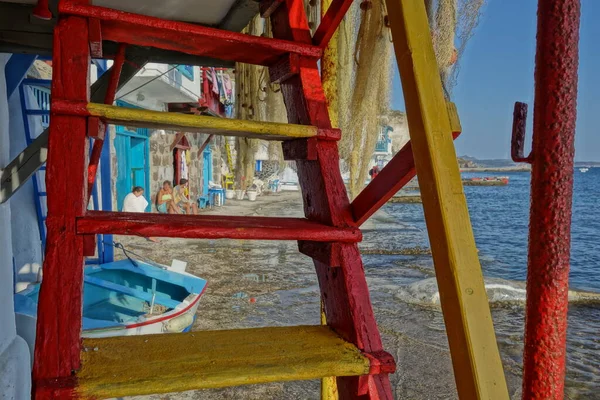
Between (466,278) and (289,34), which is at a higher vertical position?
(289,34)

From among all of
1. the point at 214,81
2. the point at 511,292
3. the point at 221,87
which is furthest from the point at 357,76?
the point at 221,87

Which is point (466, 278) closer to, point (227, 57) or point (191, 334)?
point (191, 334)

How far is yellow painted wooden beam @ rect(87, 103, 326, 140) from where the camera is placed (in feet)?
5.31

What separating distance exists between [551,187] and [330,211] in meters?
0.77

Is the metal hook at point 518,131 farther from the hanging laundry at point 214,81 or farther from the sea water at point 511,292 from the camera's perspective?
the hanging laundry at point 214,81

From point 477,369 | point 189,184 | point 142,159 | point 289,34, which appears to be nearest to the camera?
point 477,369

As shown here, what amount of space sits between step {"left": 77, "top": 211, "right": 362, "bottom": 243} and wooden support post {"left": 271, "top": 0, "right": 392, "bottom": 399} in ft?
0.25

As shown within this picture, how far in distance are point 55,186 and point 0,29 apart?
195 cm

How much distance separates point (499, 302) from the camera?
11305mm

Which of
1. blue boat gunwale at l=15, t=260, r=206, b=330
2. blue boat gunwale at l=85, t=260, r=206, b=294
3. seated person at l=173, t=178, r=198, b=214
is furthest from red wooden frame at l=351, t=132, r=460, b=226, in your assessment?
seated person at l=173, t=178, r=198, b=214

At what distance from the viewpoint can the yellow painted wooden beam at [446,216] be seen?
1133 mm

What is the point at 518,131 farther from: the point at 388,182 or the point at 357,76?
the point at 357,76

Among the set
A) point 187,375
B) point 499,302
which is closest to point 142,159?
point 499,302

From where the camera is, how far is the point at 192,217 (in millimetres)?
1823
